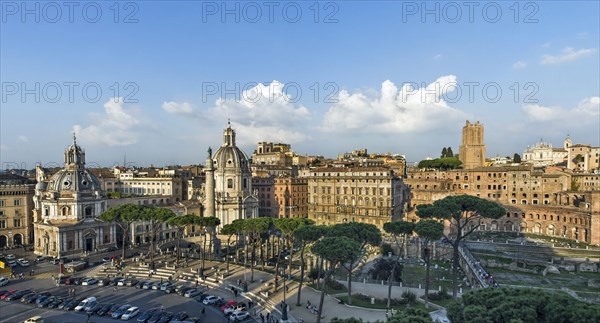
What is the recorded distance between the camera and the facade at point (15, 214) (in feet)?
205

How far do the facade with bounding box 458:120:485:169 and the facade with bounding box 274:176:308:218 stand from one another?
41.2 metres

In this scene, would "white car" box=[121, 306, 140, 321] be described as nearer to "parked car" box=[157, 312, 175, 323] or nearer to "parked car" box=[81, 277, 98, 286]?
"parked car" box=[157, 312, 175, 323]

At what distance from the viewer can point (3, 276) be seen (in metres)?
45.2

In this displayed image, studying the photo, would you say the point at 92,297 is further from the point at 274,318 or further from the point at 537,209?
the point at 537,209

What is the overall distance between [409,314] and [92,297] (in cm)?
3094

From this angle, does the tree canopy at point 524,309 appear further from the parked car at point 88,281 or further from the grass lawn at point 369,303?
the parked car at point 88,281

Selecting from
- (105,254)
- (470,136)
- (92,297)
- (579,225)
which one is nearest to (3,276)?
(105,254)

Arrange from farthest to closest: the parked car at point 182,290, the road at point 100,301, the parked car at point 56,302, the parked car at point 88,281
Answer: the parked car at point 88,281 → the parked car at point 182,290 → the parked car at point 56,302 → the road at point 100,301

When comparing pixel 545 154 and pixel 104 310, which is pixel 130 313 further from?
pixel 545 154

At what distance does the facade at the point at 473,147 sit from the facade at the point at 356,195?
26.6 metres

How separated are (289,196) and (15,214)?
4878 cm

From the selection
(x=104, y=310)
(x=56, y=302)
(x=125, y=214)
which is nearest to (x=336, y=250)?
(x=104, y=310)

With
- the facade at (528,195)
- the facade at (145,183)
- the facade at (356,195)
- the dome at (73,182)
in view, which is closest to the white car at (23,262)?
the dome at (73,182)

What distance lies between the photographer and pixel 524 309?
56.0 ft
